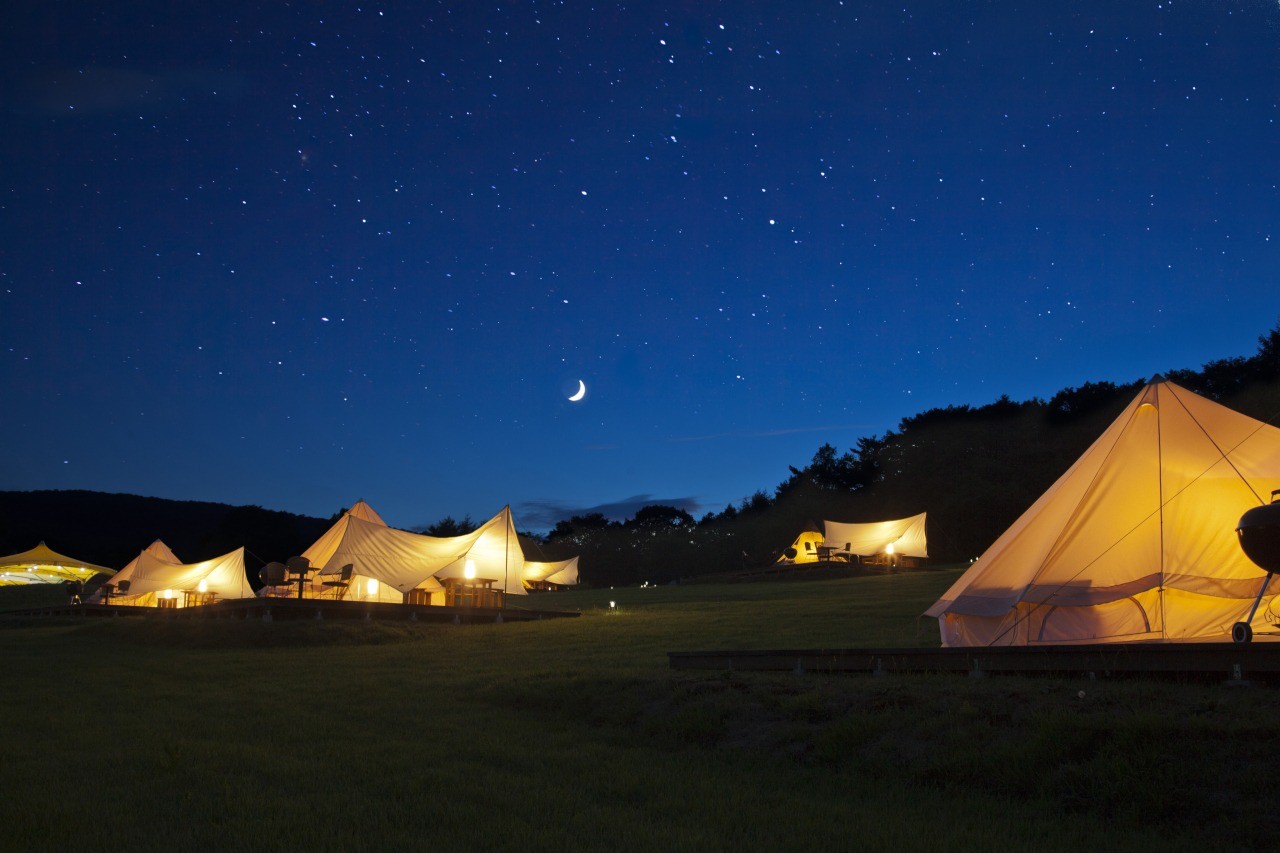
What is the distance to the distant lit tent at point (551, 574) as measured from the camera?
37406 mm

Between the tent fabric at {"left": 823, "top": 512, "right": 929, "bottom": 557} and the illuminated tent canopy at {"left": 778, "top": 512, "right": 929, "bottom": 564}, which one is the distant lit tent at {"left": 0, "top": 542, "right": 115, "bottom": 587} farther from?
the tent fabric at {"left": 823, "top": 512, "right": 929, "bottom": 557}

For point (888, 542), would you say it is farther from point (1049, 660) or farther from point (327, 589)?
point (1049, 660)

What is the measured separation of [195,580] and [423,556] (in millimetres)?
9193

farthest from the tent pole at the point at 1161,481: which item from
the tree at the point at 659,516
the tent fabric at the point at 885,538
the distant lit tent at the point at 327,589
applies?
the tree at the point at 659,516

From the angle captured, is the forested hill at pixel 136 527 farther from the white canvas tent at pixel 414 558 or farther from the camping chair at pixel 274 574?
the white canvas tent at pixel 414 558

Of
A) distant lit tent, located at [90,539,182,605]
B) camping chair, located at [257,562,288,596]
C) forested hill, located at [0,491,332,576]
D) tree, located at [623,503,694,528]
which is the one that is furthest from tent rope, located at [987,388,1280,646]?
tree, located at [623,503,694,528]

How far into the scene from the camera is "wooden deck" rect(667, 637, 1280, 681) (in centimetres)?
475

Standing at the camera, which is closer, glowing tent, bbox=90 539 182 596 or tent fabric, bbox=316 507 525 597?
tent fabric, bbox=316 507 525 597

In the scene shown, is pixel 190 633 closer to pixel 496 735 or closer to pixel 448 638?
pixel 448 638

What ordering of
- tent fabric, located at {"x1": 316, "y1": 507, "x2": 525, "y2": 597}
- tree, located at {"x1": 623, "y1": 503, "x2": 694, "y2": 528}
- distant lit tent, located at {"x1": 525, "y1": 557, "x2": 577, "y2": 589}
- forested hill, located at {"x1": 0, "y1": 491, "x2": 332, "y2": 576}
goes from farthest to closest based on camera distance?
tree, located at {"x1": 623, "y1": 503, "x2": 694, "y2": 528}, forested hill, located at {"x1": 0, "y1": 491, "x2": 332, "y2": 576}, distant lit tent, located at {"x1": 525, "y1": 557, "x2": 577, "y2": 589}, tent fabric, located at {"x1": 316, "y1": 507, "x2": 525, "y2": 597}

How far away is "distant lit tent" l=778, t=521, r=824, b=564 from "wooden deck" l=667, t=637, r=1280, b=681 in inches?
1200

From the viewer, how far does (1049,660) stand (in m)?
5.67

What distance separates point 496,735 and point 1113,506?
18.8 ft

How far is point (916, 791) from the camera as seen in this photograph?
169 inches
